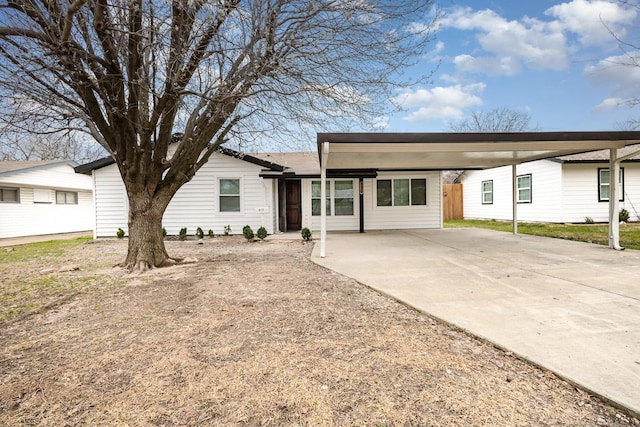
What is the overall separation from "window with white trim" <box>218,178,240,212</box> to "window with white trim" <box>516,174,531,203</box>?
13415mm

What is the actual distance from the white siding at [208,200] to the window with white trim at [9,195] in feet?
18.4

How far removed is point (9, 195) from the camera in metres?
14.3

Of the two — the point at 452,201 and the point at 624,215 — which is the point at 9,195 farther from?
the point at 624,215

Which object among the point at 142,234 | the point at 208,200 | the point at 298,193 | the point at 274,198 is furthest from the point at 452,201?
the point at 142,234

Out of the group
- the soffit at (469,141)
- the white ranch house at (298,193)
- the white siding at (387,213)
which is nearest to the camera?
the soffit at (469,141)

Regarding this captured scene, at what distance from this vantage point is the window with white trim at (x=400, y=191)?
13.4m

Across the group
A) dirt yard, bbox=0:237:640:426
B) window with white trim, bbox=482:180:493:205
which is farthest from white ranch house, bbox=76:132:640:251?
window with white trim, bbox=482:180:493:205

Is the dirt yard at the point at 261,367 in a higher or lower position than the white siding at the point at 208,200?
lower

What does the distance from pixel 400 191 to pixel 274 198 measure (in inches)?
203

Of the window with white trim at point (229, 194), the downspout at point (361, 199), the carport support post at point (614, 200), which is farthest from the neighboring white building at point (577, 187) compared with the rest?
the window with white trim at point (229, 194)

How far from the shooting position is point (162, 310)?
3.90m

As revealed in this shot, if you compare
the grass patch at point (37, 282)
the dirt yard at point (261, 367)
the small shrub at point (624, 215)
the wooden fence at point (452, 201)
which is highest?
the wooden fence at point (452, 201)

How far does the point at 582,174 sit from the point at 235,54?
15075mm

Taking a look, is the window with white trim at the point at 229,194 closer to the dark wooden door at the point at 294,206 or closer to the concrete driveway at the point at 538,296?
the dark wooden door at the point at 294,206
